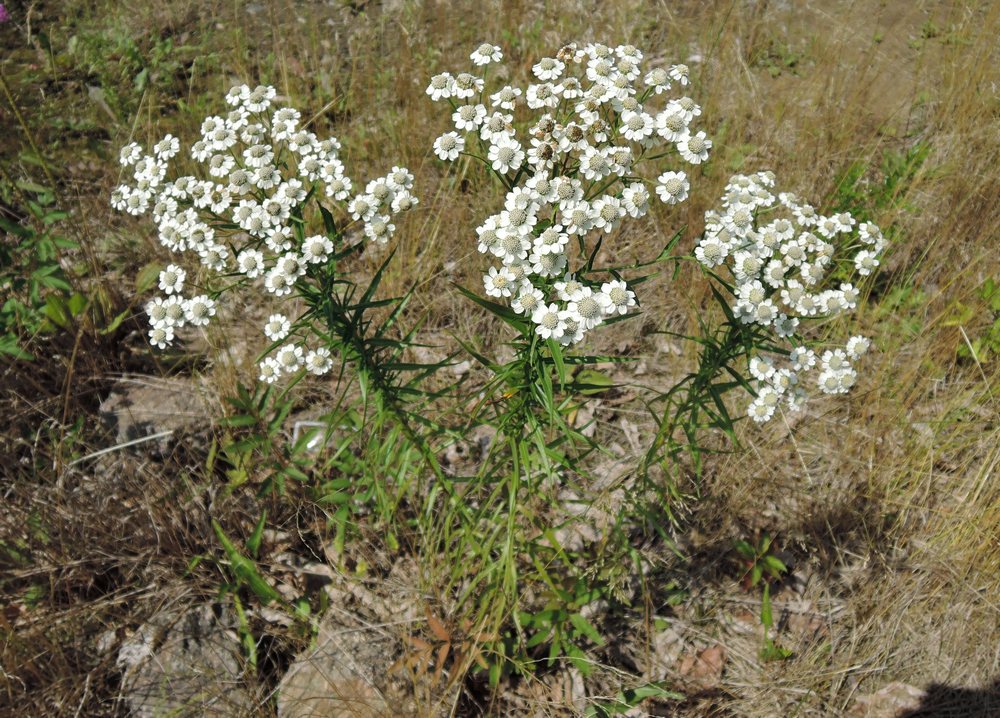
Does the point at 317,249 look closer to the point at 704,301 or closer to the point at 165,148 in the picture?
the point at 165,148

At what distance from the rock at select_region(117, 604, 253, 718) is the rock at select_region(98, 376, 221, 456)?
0.84m

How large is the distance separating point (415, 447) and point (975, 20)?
16.4ft

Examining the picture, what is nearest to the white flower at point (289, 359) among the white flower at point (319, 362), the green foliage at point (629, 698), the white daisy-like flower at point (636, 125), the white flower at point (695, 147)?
the white flower at point (319, 362)

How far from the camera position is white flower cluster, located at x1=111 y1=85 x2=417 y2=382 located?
6.89ft

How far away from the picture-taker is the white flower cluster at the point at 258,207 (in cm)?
210

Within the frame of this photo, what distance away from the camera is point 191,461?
3250 mm

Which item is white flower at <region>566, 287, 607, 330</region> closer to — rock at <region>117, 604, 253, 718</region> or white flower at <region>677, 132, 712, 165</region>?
white flower at <region>677, 132, 712, 165</region>

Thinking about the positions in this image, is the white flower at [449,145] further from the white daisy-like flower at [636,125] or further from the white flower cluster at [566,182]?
the white daisy-like flower at [636,125]

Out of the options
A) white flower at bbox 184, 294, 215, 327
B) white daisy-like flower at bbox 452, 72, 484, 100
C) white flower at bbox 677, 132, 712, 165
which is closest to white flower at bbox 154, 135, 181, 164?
white flower at bbox 184, 294, 215, 327

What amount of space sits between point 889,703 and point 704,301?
1.97 m

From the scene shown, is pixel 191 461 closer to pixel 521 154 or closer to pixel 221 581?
pixel 221 581

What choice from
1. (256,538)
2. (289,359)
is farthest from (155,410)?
(289,359)

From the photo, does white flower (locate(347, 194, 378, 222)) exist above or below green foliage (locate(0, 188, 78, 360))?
above

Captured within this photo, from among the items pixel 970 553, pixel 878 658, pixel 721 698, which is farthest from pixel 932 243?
pixel 721 698
